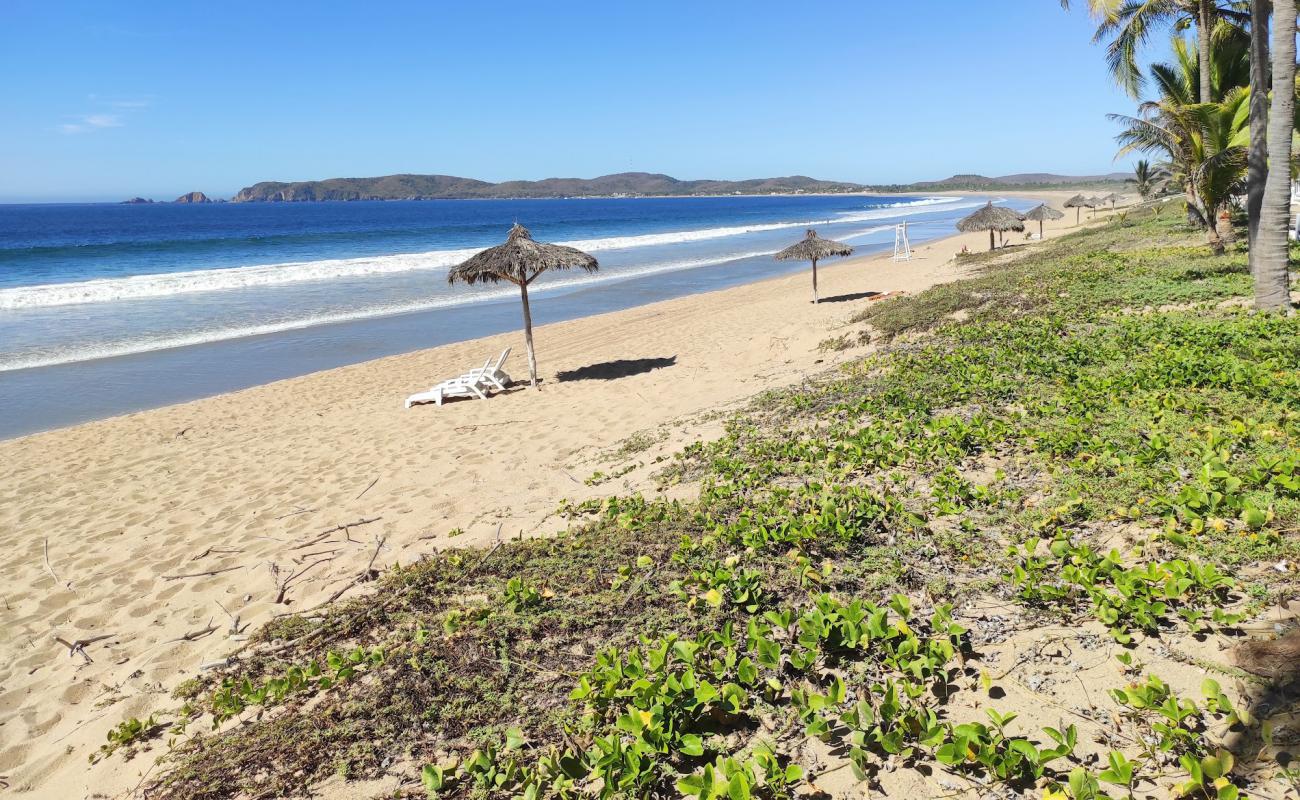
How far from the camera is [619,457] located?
23.5 feet

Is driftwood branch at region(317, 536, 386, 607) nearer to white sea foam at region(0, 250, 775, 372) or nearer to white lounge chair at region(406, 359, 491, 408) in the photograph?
white lounge chair at region(406, 359, 491, 408)

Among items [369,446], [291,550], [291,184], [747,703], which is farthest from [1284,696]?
[291,184]

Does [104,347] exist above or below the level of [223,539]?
above

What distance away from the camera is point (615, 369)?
482 inches

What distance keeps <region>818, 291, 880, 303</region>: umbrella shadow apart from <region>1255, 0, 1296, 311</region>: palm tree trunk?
998cm

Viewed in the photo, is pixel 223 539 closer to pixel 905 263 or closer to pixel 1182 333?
pixel 1182 333

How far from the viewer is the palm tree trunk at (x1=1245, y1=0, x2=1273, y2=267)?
819cm

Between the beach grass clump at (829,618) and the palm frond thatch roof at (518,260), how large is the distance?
6.36 metres

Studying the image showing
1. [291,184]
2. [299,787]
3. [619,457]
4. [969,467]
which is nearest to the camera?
[299,787]

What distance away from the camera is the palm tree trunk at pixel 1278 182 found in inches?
283

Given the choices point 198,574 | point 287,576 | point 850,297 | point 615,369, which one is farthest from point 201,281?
point 287,576

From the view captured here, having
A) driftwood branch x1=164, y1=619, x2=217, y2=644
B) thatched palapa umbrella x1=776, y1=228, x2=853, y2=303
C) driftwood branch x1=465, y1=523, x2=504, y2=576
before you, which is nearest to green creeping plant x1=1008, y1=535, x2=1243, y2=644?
driftwood branch x1=465, y1=523, x2=504, y2=576

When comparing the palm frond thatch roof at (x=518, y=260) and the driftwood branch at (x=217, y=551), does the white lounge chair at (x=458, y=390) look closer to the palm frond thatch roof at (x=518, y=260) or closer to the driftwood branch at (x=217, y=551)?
the palm frond thatch roof at (x=518, y=260)

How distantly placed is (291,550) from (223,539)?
0.91 meters
